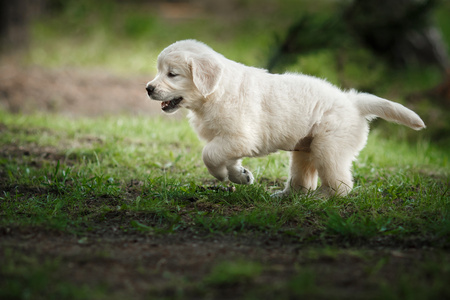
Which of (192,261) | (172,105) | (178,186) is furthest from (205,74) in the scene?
(192,261)

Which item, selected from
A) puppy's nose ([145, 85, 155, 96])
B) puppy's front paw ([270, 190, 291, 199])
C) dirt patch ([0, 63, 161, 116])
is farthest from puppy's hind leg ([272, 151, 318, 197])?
dirt patch ([0, 63, 161, 116])

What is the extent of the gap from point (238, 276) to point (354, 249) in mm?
909

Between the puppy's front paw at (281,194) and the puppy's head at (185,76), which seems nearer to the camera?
the puppy's head at (185,76)

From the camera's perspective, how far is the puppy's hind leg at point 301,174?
4.45 meters

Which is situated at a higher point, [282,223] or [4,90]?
[4,90]

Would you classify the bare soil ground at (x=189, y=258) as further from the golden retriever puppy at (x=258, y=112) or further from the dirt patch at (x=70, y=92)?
the dirt patch at (x=70, y=92)

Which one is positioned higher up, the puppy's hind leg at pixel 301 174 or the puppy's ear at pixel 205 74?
the puppy's ear at pixel 205 74

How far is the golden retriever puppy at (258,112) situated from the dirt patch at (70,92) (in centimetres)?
367

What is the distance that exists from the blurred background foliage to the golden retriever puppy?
2728 mm

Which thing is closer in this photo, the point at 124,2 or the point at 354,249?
the point at 354,249

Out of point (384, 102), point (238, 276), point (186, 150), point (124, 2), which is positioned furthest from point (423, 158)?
point (124, 2)

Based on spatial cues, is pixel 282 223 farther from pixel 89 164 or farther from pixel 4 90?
pixel 4 90

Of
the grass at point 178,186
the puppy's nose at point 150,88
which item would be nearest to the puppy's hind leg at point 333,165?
the grass at point 178,186

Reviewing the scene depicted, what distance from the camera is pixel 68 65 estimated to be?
10.2 meters
